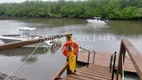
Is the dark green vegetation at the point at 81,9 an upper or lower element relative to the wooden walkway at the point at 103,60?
upper

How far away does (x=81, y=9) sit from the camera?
4088cm

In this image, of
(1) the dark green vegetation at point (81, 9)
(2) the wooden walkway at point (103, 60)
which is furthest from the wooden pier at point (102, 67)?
(1) the dark green vegetation at point (81, 9)

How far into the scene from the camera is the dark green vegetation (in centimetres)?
3512

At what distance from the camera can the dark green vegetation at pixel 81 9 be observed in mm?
35125

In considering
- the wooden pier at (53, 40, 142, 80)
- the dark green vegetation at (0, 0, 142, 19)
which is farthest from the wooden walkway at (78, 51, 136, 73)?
the dark green vegetation at (0, 0, 142, 19)

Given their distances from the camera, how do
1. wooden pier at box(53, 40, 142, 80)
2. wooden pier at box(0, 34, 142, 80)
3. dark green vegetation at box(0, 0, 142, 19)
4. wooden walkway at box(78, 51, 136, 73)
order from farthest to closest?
dark green vegetation at box(0, 0, 142, 19) < wooden walkway at box(78, 51, 136, 73) < wooden pier at box(53, 40, 142, 80) < wooden pier at box(0, 34, 142, 80)

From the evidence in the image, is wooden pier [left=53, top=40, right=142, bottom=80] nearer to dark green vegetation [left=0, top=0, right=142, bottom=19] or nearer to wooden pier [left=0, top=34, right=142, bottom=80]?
wooden pier [left=0, top=34, right=142, bottom=80]

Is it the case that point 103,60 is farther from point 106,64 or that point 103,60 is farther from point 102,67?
point 102,67

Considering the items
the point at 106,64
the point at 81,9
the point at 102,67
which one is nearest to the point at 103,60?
the point at 106,64

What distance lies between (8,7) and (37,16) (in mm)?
11591

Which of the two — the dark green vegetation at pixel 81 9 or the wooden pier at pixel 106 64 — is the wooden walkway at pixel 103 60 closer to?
the wooden pier at pixel 106 64

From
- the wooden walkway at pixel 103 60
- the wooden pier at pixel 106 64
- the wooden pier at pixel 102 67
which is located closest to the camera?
the wooden pier at pixel 106 64

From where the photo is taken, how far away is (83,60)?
8336mm

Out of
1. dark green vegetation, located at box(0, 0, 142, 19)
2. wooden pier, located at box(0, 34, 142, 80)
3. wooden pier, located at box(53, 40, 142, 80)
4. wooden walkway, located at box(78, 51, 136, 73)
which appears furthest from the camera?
dark green vegetation, located at box(0, 0, 142, 19)
